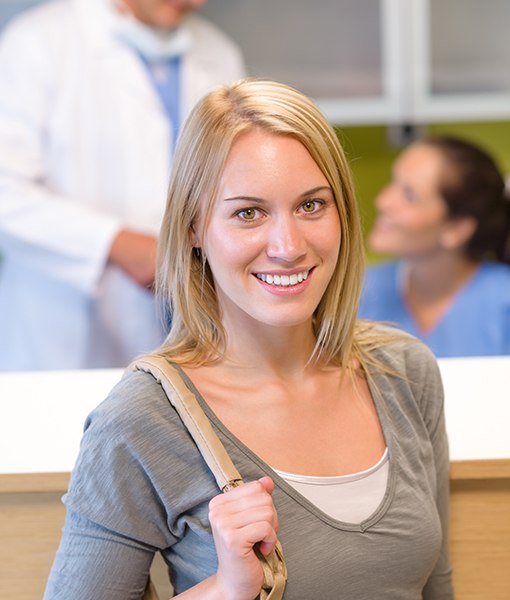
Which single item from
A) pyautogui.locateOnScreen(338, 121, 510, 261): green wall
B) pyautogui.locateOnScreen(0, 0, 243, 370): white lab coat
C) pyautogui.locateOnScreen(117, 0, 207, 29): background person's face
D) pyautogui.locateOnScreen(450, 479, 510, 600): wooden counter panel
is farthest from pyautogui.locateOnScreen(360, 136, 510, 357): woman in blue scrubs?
pyautogui.locateOnScreen(450, 479, 510, 600): wooden counter panel

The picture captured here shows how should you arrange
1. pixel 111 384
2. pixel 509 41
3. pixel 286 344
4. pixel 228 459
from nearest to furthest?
pixel 228 459, pixel 286 344, pixel 111 384, pixel 509 41

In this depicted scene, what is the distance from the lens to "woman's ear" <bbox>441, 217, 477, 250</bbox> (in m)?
2.58

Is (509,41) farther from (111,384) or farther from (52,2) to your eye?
(111,384)

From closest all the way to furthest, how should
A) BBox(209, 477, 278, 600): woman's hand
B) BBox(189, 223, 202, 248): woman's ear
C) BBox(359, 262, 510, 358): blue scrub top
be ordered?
1. BBox(209, 477, 278, 600): woman's hand
2. BBox(189, 223, 202, 248): woman's ear
3. BBox(359, 262, 510, 358): blue scrub top

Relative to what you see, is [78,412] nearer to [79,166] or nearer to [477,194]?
[79,166]

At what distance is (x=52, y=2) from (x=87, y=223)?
22.2 inches

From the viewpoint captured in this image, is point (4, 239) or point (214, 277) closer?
point (214, 277)

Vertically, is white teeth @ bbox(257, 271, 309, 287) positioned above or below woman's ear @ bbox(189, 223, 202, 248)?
below

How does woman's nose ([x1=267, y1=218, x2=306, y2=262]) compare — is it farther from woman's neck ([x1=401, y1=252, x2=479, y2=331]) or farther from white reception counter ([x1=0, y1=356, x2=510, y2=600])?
woman's neck ([x1=401, y1=252, x2=479, y2=331])

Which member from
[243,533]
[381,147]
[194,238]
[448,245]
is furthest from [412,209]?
[243,533]

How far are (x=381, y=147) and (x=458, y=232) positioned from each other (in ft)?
1.14

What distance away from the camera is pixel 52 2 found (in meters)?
2.49

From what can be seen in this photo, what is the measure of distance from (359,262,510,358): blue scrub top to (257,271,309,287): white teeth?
1727 mm

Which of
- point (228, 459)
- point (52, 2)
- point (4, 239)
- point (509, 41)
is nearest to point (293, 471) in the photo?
point (228, 459)
